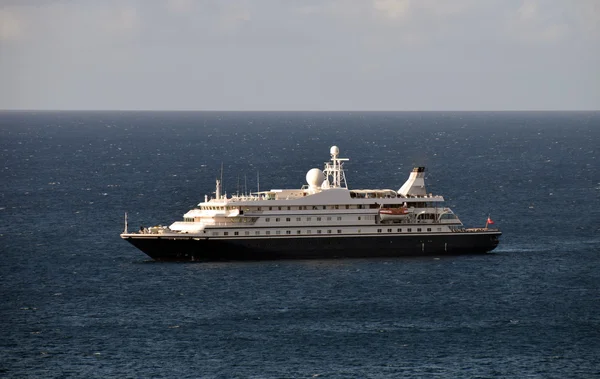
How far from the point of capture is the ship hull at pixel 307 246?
106 meters

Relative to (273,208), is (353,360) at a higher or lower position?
lower

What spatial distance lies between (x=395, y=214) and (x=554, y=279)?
15929mm

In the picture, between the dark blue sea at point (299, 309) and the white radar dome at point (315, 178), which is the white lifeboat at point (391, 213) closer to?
the dark blue sea at point (299, 309)

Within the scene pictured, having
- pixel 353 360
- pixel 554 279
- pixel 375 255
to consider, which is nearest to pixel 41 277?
pixel 375 255

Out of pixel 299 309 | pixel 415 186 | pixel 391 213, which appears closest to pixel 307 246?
pixel 391 213

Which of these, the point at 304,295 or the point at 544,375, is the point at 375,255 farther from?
the point at 544,375

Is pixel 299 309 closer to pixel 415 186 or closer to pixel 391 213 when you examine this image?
pixel 391 213

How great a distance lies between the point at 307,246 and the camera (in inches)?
4240

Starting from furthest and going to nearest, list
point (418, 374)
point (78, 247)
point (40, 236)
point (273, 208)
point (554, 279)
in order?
point (40, 236) < point (78, 247) < point (273, 208) < point (554, 279) < point (418, 374)

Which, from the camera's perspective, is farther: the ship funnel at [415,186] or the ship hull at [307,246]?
the ship funnel at [415,186]

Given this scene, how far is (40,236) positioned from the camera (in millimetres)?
124125

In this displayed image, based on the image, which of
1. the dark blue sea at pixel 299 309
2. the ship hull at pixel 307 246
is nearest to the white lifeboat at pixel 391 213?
the ship hull at pixel 307 246

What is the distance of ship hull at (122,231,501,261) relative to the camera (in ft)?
349

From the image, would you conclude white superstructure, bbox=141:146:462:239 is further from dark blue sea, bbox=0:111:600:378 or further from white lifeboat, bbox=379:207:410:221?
dark blue sea, bbox=0:111:600:378
